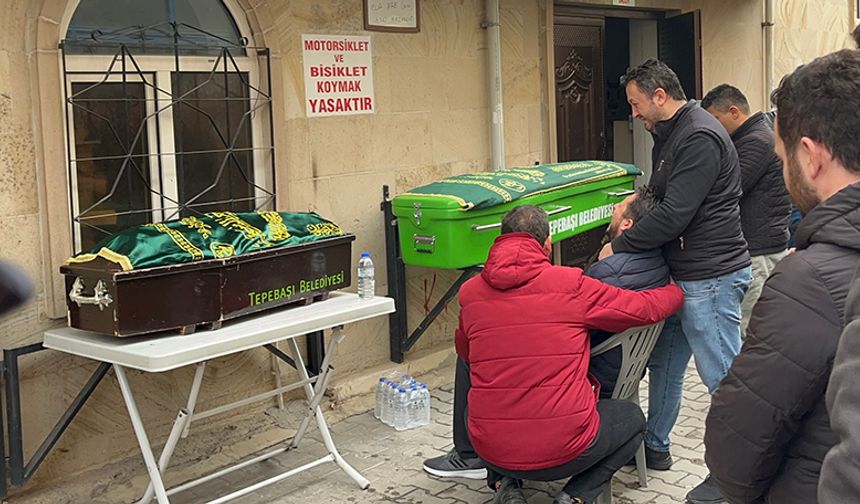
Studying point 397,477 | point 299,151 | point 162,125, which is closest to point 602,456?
point 397,477

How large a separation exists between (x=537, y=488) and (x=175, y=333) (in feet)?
5.82

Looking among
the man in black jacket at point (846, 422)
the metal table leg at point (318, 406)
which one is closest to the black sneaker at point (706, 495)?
the metal table leg at point (318, 406)

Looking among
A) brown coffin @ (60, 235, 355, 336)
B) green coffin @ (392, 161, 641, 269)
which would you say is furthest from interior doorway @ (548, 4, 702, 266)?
brown coffin @ (60, 235, 355, 336)

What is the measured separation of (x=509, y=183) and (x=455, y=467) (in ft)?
6.13

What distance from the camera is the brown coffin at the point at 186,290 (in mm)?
3895

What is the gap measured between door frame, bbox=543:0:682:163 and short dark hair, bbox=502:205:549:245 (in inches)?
139

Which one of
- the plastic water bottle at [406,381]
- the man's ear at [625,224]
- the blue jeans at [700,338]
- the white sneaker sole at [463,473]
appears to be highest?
the man's ear at [625,224]

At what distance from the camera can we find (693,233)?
14.5 feet

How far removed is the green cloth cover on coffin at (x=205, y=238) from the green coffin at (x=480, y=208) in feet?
2.84

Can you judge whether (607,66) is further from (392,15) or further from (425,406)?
(425,406)

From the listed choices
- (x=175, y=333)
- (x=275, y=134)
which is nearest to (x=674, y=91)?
(x=275, y=134)

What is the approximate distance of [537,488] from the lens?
14.9ft

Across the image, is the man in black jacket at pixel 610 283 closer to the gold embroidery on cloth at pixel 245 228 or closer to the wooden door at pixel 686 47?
the gold embroidery on cloth at pixel 245 228

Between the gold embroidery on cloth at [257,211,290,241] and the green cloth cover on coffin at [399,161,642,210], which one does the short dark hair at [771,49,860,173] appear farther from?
the green cloth cover on coffin at [399,161,642,210]
